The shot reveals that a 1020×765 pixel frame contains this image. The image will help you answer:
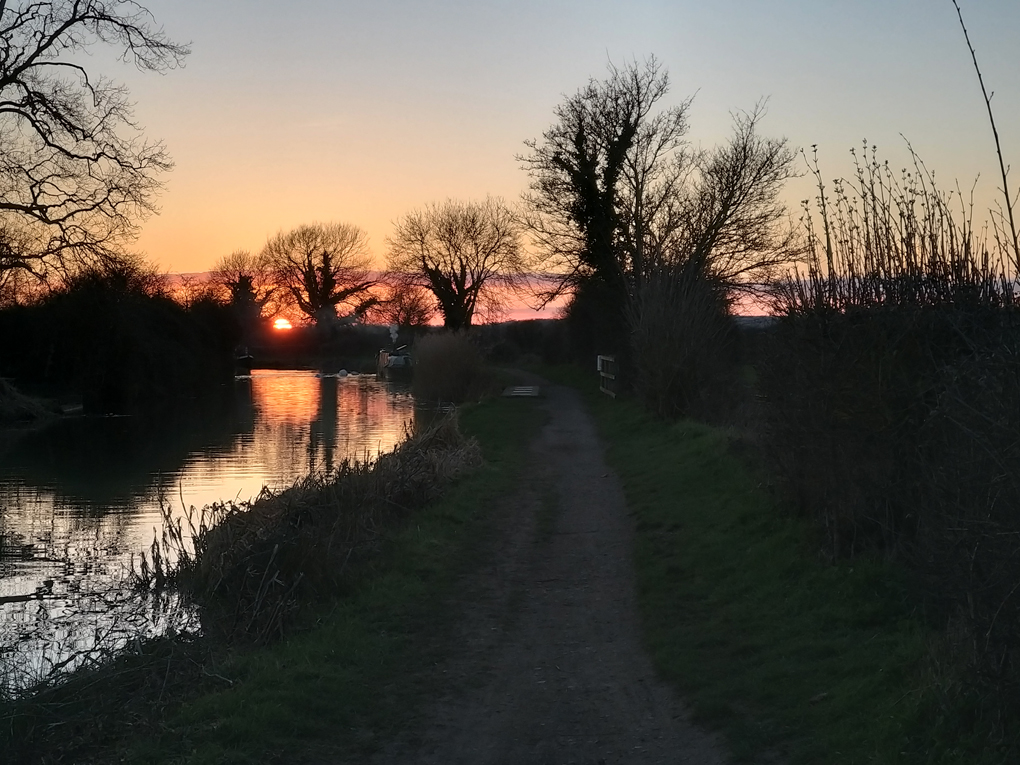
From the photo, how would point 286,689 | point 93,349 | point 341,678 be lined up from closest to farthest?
point 286,689
point 341,678
point 93,349

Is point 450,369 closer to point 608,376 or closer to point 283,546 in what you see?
point 608,376

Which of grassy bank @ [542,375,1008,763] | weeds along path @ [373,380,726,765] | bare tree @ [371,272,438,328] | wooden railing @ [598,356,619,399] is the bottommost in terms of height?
weeds along path @ [373,380,726,765]

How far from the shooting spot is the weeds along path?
19.0 feet

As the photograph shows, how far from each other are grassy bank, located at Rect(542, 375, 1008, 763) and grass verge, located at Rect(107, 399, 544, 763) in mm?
1845

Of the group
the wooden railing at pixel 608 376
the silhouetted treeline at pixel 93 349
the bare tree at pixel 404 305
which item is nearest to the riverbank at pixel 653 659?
the wooden railing at pixel 608 376

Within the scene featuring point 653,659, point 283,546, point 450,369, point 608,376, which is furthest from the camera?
point 450,369

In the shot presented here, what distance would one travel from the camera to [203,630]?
8539 millimetres

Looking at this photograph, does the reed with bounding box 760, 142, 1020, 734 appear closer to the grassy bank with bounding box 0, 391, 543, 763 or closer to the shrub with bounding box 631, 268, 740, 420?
the grassy bank with bounding box 0, 391, 543, 763

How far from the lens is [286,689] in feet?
21.4

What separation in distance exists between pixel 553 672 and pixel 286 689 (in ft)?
6.10

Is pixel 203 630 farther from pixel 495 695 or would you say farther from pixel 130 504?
pixel 130 504

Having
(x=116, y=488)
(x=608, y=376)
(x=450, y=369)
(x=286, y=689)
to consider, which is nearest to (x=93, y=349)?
(x=450, y=369)

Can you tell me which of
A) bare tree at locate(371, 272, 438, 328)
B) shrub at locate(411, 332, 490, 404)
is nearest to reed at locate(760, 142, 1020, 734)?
shrub at locate(411, 332, 490, 404)

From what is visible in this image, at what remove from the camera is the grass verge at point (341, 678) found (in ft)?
19.1
